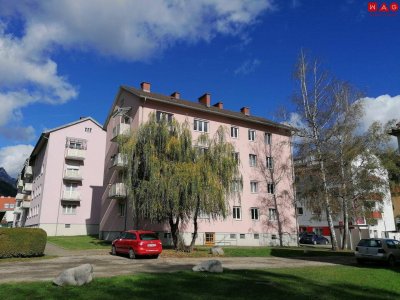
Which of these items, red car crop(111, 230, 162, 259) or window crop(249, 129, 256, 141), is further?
window crop(249, 129, 256, 141)

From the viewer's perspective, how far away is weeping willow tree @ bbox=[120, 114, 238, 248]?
947 inches

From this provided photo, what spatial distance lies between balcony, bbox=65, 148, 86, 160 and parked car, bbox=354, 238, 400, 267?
37.0 m

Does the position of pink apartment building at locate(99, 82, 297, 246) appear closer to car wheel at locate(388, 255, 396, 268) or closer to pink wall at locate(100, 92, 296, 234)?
pink wall at locate(100, 92, 296, 234)

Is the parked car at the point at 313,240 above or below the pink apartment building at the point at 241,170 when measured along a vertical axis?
below

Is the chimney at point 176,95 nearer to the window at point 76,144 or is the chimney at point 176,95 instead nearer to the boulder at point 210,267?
the window at point 76,144

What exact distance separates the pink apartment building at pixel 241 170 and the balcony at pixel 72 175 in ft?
31.1

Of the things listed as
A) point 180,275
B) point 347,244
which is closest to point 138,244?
point 180,275

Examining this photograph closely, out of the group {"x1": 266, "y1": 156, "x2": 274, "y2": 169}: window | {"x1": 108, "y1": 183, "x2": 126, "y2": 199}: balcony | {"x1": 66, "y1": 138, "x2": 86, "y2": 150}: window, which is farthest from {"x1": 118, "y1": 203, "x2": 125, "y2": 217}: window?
{"x1": 66, "y1": 138, "x2": 86, "y2": 150}: window

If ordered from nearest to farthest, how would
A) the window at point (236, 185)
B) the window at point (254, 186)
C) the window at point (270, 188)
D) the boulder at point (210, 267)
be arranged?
the boulder at point (210, 267) → the window at point (236, 185) → the window at point (254, 186) → the window at point (270, 188)

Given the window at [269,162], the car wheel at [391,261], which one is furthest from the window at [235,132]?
the car wheel at [391,261]

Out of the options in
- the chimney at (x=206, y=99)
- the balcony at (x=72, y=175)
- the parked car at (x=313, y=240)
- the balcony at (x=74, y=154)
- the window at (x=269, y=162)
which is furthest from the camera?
the parked car at (x=313, y=240)

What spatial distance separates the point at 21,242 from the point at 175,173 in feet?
32.3

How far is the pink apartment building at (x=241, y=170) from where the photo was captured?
33.8 meters

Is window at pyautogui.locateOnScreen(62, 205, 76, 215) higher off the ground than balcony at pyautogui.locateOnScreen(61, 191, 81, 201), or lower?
lower
